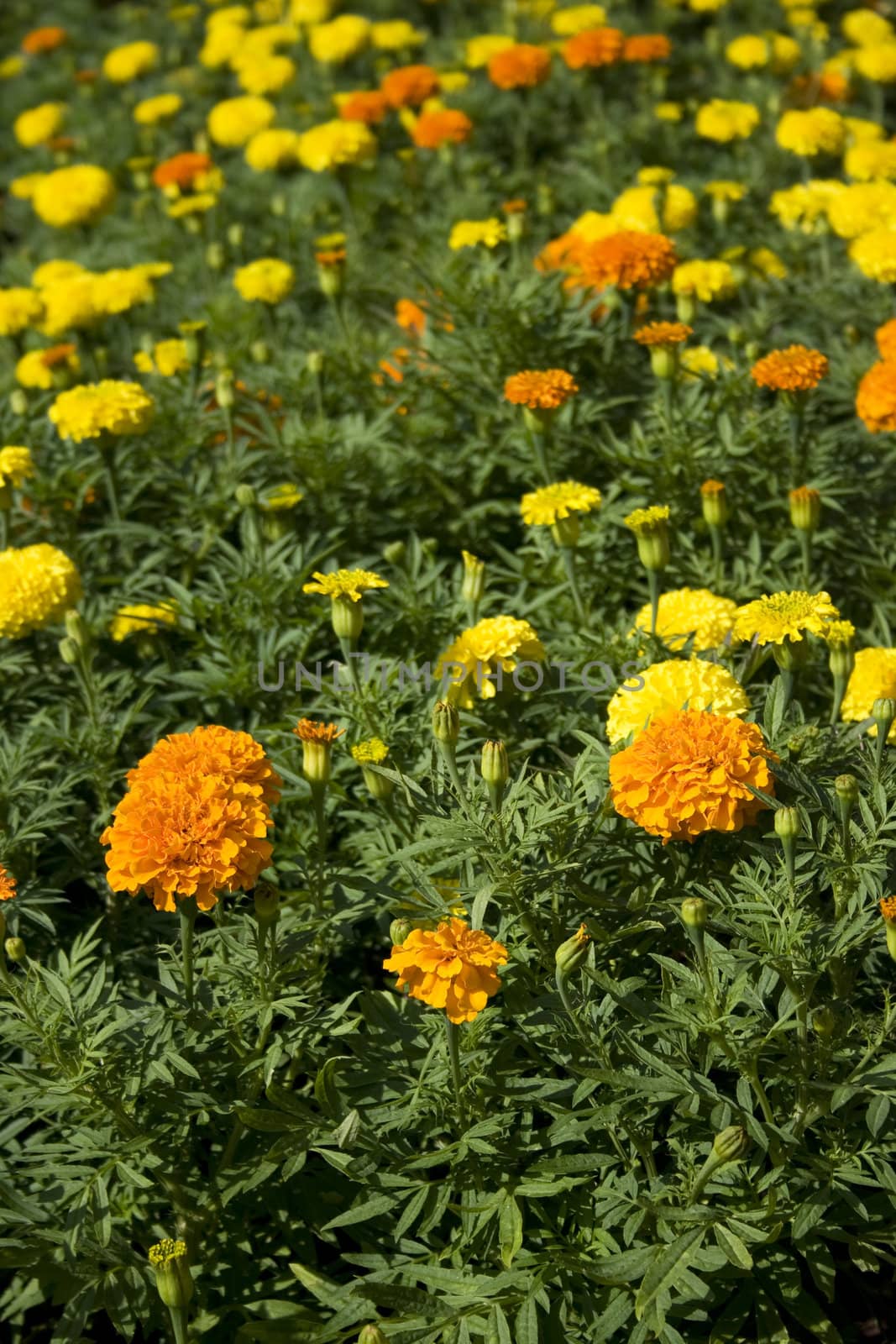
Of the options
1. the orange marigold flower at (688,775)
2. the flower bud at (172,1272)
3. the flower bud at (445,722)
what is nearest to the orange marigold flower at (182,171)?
the flower bud at (445,722)

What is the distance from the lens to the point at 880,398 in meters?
2.90

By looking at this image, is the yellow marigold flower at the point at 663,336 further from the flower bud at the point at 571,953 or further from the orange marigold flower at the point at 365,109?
the orange marigold flower at the point at 365,109

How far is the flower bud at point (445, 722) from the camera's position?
2.09 metres

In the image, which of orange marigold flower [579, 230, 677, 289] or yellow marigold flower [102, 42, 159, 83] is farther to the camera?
yellow marigold flower [102, 42, 159, 83]

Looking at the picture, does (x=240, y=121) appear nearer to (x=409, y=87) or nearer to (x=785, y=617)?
(x=409, y=87)

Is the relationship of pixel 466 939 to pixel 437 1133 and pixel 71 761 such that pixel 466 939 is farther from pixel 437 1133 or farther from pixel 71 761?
pixel 71 761

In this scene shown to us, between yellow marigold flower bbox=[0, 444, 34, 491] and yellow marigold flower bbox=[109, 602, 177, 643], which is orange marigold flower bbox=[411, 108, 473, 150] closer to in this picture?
yellow marigold flower bbox=[0, 444, 34, 491]

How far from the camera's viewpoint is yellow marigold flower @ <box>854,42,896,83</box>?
5406mm

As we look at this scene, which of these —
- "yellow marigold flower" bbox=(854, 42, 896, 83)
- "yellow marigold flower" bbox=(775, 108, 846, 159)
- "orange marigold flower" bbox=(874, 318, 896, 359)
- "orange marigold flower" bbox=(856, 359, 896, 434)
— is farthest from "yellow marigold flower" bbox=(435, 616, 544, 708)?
"yellow marigold flower" bbox=(854, 42, 896, 83)

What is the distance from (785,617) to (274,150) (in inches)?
146

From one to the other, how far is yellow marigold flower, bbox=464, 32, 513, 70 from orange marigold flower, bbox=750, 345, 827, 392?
10.7ft

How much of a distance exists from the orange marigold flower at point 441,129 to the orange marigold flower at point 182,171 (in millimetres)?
837

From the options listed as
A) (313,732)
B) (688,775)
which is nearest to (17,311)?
(313,732)

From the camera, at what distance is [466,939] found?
1.87m
